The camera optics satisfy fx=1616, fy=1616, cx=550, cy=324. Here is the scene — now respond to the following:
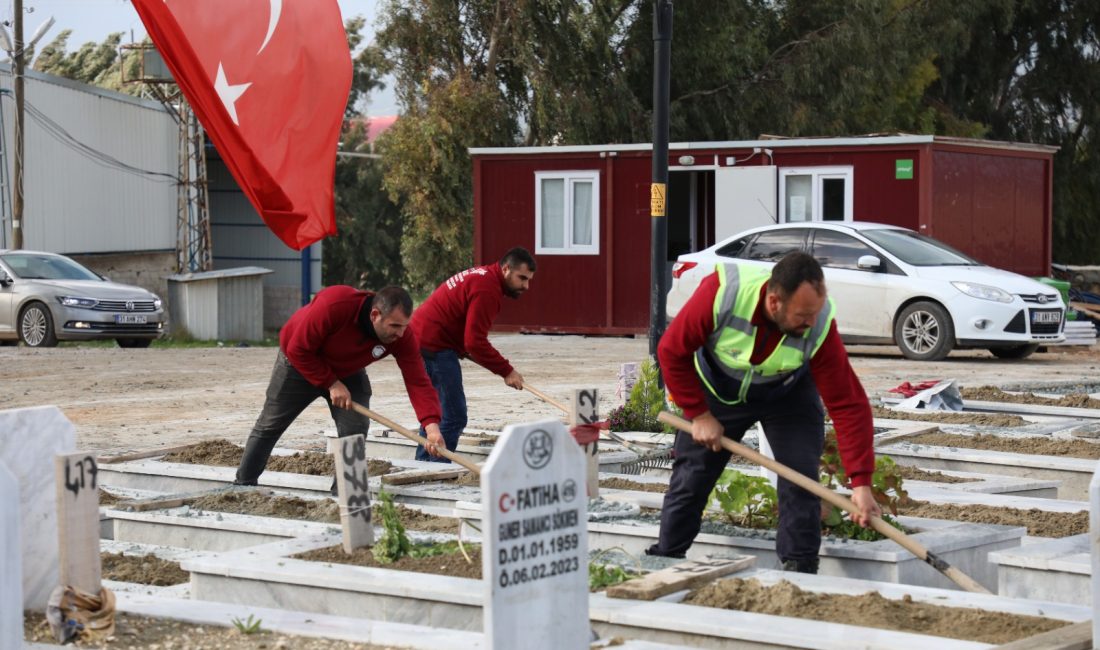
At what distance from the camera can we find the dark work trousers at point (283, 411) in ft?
30.0

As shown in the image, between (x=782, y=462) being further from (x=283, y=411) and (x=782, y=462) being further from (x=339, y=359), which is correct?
(x=283, y=411)

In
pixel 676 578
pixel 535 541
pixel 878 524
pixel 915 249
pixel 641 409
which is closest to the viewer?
pixel 535 541

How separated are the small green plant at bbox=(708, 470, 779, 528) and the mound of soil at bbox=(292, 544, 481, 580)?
1245 millimetres

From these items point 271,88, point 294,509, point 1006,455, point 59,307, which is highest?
point 271,88

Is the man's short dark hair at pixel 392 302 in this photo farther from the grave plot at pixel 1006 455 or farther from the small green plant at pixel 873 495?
the grave plot at pixel 1006 455

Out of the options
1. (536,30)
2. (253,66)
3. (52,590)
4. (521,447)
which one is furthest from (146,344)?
(521,447)

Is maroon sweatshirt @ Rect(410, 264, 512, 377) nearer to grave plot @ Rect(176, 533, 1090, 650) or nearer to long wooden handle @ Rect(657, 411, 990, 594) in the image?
grave plot @ Rect(176, 533, 1090, 650)

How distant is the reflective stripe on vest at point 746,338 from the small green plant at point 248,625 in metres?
2.16

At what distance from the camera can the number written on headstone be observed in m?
5.91

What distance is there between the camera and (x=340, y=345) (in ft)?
29.1

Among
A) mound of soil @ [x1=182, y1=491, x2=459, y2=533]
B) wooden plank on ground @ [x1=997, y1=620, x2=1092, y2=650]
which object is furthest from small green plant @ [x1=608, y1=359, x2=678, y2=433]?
wooden plank on ground @ [x1=997, y1=620, x2=1092, y2=650]

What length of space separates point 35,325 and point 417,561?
18.7 meters

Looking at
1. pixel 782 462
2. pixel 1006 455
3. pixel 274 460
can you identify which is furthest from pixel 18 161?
pixel 782 462

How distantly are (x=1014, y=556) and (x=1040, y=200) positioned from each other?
61.4 feet
